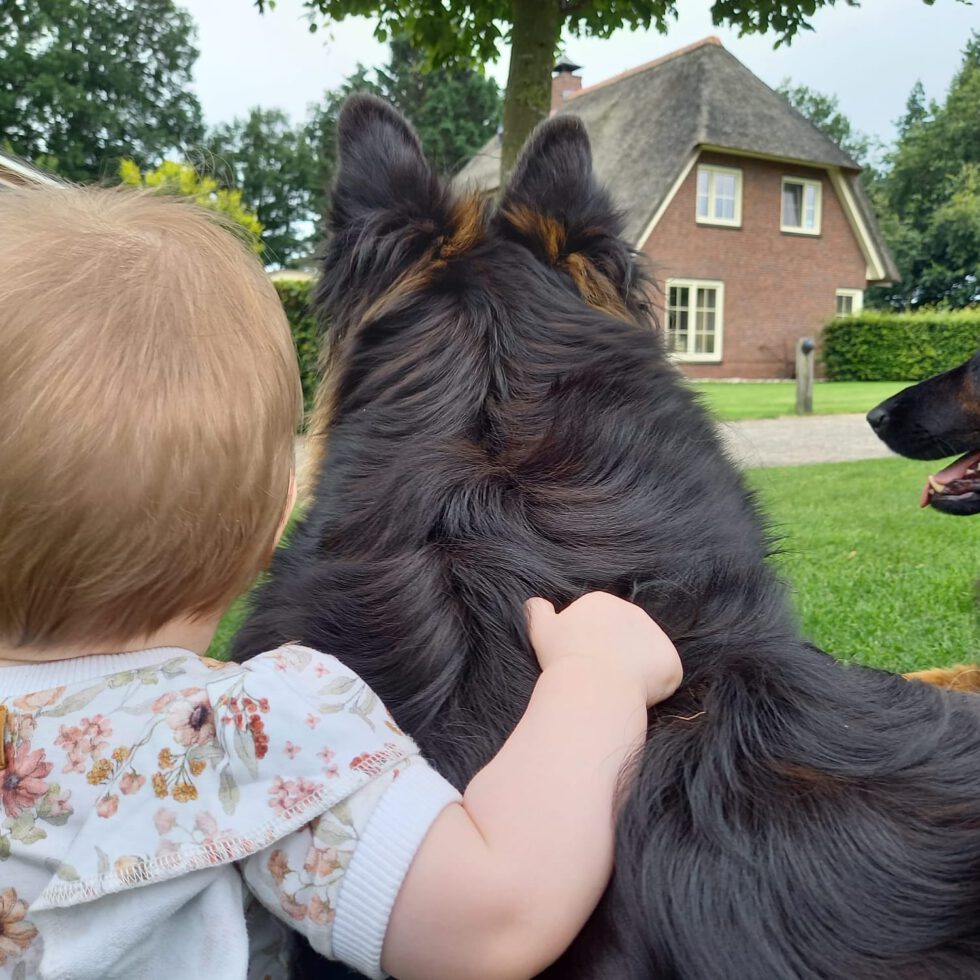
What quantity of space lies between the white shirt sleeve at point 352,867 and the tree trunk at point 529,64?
5.69 meters

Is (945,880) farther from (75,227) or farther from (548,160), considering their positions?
(548,160)

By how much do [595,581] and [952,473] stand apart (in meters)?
4.20

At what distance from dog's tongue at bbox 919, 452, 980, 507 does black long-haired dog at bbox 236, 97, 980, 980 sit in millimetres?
3197

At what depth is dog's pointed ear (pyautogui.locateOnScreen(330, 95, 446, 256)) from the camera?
208cm

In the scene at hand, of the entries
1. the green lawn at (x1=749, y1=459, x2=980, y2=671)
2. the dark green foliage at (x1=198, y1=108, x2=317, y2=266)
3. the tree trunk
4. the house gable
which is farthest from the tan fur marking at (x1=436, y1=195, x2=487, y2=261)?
the dark green foliage at (x1=198, y1=108, x2=317, y2=266)

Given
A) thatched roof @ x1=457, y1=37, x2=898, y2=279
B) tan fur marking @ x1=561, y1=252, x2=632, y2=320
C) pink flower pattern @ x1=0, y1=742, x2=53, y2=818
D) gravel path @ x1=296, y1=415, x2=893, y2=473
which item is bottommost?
gravel path @ x1=296, y1=415, x2=893, y2=473

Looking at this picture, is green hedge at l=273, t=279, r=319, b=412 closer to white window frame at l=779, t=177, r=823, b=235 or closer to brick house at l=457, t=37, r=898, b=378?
brick house at l=457, t=37, r=898, b=378

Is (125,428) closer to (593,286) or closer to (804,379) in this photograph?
(593,286)

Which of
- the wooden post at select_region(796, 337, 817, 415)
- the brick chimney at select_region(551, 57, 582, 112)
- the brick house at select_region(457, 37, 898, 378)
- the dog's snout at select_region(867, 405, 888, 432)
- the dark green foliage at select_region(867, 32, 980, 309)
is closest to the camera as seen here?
the dog's snout at select_region(867, 405, 888, 432)

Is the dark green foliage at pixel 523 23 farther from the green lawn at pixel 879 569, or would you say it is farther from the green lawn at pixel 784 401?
the green lawn at pixel 784 401

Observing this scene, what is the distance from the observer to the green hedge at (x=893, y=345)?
88.9 feet

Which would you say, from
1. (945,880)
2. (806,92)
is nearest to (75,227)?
(945,880)

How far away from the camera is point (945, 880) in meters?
1.02

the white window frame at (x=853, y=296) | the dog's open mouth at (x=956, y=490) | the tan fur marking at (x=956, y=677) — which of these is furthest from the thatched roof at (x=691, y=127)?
the tan fur marking at (x=956, y=677)
